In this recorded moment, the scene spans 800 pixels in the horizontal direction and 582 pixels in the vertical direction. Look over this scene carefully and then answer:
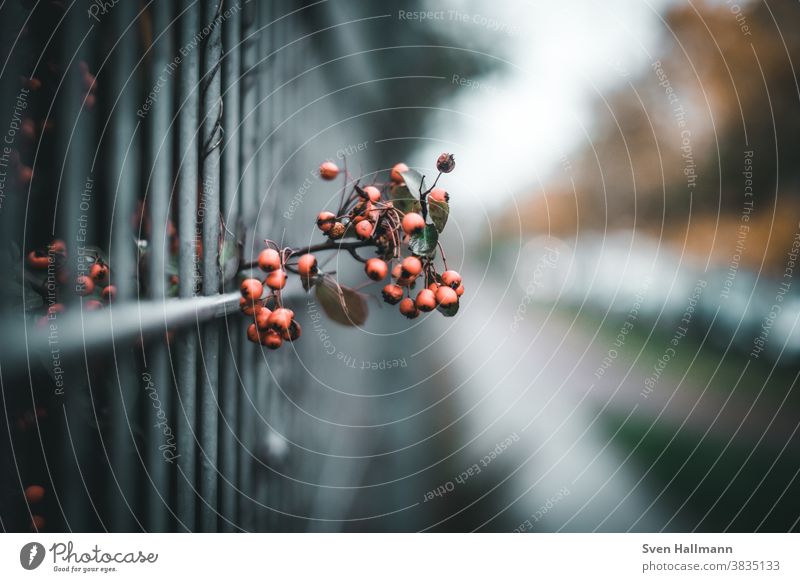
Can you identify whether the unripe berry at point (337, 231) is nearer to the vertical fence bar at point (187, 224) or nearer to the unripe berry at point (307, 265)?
the unripe berry at point (307, 265)

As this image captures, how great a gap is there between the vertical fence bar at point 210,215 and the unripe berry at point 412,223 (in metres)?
0.20

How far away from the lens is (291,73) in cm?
57

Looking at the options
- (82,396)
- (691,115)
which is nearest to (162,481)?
(82,396)

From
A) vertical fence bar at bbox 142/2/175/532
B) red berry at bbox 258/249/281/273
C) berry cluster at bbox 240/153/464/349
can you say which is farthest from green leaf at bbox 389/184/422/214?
vertical fence bar at bbox 142/2/175/532

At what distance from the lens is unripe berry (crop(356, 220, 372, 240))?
1.14ft

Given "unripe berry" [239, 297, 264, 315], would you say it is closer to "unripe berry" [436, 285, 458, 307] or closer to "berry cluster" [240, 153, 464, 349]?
"berry cluster" [240, 153, 464, 349]

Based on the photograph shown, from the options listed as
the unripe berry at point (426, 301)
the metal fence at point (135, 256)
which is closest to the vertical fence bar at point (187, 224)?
the metal fence at point (135, 256)

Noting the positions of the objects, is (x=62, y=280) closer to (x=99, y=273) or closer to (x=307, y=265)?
(x=99, y=273)

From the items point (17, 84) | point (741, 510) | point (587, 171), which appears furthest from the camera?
point (587, 171)

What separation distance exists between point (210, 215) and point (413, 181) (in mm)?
202

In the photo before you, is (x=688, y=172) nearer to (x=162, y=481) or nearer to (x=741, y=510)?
(x=741, y=510)

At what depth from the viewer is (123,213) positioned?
420 mm

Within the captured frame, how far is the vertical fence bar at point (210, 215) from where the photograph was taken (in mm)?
437

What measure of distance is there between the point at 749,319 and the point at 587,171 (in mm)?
286
